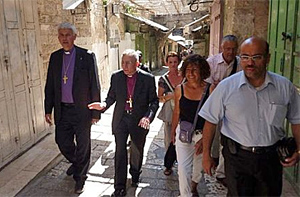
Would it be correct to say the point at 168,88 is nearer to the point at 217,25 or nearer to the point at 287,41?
A: the point at 287,41

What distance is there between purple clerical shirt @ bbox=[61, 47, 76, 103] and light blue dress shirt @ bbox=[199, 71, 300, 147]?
1772 mm

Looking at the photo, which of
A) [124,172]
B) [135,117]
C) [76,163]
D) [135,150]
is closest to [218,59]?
[135,117]

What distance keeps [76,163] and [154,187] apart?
35.8 inches

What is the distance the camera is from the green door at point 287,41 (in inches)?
118

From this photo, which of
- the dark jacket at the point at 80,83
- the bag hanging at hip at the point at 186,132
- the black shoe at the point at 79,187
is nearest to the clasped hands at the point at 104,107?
the dark jacket at the point at 80,83

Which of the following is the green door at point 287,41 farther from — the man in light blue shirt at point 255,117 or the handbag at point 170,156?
the handbag at point 170,156

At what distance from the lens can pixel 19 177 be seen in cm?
348

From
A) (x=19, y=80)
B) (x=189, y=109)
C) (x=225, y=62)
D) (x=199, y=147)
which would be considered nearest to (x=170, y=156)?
(x=199, y=147)

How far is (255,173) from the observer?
198 centimetres

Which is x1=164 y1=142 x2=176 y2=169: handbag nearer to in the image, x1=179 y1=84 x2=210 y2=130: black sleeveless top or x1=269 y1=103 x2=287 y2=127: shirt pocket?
x1=179 y1=84 x2=210 y2=130: black sleeveless top

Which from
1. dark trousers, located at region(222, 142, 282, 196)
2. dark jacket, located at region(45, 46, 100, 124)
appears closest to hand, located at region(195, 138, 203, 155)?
dark trousers, located at region(222, 142, 282, 196)

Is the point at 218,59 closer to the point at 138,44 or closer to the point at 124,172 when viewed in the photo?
the point at 124,172

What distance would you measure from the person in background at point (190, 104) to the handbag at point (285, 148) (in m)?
0.80

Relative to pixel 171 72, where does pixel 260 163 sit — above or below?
below
